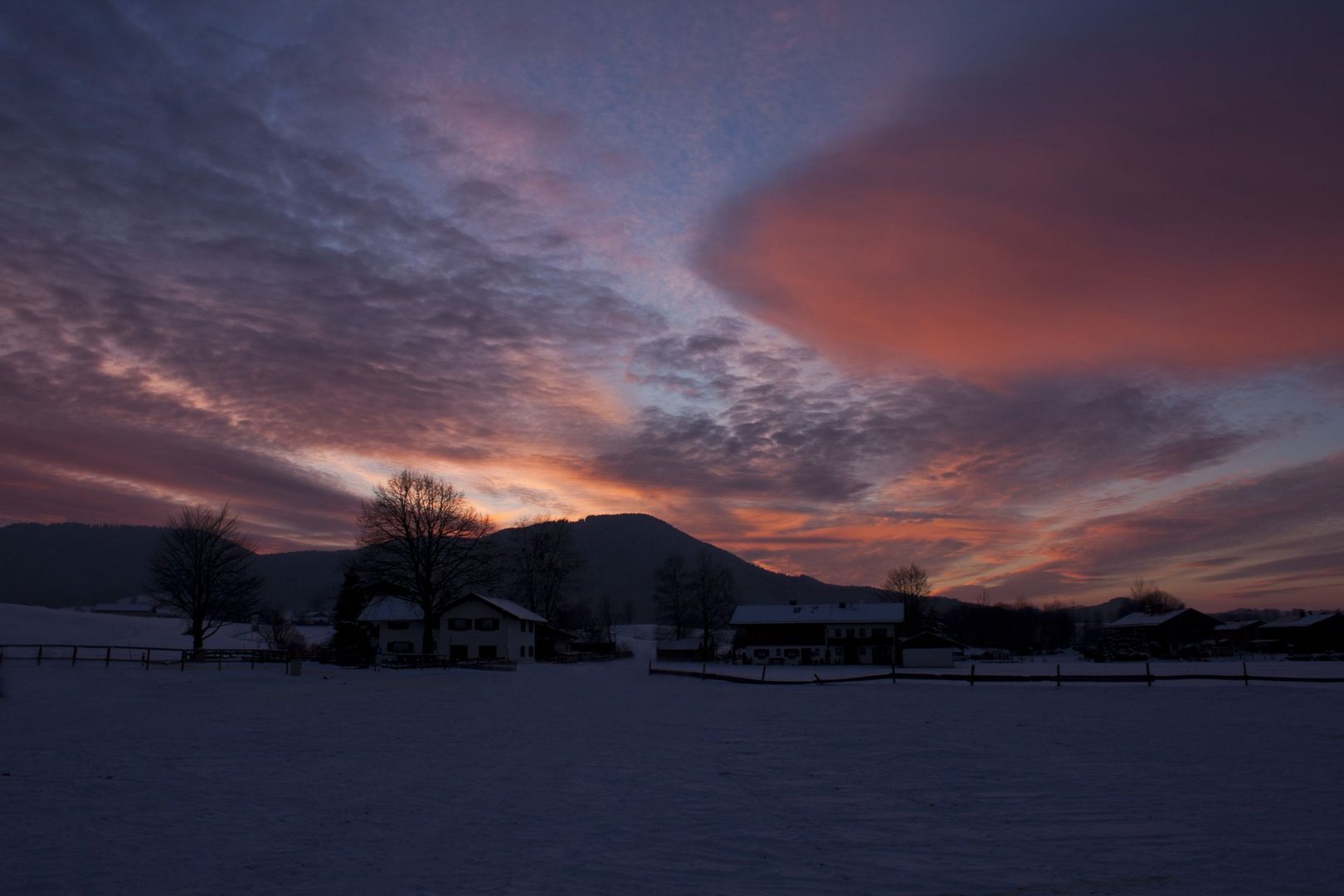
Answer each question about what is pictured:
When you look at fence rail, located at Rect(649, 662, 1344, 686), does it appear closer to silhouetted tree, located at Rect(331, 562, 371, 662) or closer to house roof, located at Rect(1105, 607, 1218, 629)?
silhouetted tree, located at Rect(331, 562, 371, 662)

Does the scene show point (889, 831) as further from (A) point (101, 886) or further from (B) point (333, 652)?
(B) point (333, 652)

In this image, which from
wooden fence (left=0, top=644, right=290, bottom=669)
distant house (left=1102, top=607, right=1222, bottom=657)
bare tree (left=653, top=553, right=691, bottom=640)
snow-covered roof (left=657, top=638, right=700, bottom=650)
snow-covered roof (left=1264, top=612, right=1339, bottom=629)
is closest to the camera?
wooden fence (left=0, top=644, right=290, bottom=669)

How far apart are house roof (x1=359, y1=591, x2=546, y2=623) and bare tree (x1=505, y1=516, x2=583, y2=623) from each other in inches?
897

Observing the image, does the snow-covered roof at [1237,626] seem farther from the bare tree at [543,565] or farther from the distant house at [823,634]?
the bare tree at [543,565]

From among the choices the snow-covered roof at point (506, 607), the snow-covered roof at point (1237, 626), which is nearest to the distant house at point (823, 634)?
the snow-covered roof at point (506, 607)

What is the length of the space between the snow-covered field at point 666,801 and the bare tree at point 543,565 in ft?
270

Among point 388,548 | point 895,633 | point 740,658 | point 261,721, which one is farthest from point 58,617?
point 895,633

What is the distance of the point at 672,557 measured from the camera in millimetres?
145000

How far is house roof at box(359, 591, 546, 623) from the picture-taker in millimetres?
86000

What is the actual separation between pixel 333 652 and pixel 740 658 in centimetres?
4842

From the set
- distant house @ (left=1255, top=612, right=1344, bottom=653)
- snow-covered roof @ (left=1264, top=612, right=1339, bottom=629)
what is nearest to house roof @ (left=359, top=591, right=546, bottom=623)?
distant house @ (left=1255, top=612, right=1344, bottom=653)

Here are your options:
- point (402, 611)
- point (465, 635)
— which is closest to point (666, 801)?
point (465, 635)

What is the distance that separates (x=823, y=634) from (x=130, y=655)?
221ft

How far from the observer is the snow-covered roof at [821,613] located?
309 ft
